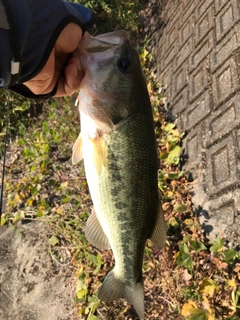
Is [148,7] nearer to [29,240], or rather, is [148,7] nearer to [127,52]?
[29,240]

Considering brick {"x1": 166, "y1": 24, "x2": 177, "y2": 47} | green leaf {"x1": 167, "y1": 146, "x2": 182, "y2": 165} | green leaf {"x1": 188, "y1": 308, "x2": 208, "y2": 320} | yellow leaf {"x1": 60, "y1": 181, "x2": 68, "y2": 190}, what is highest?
brick {"x1": 166, "y1": 24, "x2": 177, "y2": 47}

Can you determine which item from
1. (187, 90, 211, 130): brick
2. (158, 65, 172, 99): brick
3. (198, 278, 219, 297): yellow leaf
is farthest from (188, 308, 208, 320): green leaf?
(158, 65, 172, 99): brick

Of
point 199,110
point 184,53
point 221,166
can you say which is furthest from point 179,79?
point 221,166

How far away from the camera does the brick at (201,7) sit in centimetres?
376

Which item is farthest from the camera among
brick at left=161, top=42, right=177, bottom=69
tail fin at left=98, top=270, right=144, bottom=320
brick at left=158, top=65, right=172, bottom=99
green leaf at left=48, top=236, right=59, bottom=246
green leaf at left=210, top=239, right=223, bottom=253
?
brick at left=161, top=42, right=177, bottom=69

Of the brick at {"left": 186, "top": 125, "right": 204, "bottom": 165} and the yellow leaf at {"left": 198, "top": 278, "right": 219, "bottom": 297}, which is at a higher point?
the brick at {"left": 186, "top": 125, "right": 204, "bottom": 165}

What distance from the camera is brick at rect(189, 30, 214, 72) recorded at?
3.47 m

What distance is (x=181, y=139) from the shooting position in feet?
11.8

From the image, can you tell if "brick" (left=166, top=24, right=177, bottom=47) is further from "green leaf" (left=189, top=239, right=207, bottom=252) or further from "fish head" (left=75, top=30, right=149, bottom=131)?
"fish head" (left=75, top=30, right=149, bottom=131)

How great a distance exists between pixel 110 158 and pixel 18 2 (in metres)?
0.83

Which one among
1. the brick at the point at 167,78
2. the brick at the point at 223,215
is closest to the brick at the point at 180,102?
the brick at the point at 167,78

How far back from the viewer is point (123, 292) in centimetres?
216

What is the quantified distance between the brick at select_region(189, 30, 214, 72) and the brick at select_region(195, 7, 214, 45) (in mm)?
74

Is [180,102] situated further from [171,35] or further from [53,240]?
[53,240]
